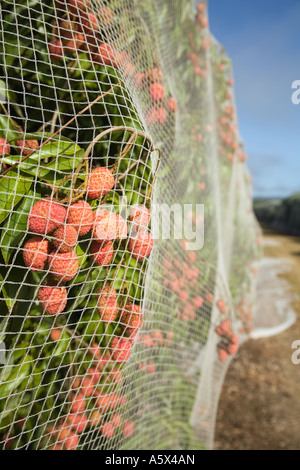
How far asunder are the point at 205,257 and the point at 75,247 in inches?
44.0

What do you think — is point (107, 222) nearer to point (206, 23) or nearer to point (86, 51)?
point (86, 51)

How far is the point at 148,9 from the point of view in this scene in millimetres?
1530

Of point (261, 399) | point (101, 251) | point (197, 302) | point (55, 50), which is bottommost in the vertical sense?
point (261, 399)

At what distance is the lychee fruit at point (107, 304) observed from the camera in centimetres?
98

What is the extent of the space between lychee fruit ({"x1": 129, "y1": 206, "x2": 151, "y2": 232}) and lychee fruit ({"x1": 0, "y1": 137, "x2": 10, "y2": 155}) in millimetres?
351

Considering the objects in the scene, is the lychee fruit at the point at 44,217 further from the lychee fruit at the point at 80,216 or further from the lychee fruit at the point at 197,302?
the lychee fruit at the point at 197,302

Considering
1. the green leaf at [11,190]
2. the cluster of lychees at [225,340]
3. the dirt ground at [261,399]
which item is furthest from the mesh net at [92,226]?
the dirt ground at [261,399]

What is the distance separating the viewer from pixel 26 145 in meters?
0.89

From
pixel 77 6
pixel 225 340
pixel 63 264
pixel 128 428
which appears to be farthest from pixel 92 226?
pixel 225 340

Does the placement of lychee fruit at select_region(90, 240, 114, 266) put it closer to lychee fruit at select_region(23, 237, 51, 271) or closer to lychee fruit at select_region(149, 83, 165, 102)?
lychee fruit at select_region(23, 237, 51, 271)

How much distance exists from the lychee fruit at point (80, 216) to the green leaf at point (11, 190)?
0.37ft

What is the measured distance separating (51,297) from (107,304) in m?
0.18

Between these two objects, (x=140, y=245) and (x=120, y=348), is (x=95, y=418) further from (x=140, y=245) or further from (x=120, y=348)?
(x=140, y=245)

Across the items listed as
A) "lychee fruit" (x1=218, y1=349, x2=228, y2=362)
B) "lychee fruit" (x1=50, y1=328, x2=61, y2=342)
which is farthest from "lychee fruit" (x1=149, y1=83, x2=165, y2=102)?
"lychee fruit" (x1=218, y1=349, x2=228, y2=362)
